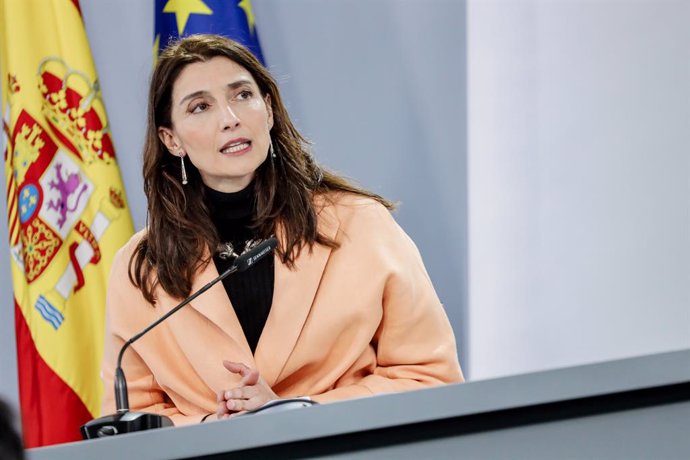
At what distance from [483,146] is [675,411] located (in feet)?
7.59

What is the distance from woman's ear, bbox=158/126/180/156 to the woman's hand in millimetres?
574

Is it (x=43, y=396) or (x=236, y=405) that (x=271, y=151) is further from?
(x=43, y=396)

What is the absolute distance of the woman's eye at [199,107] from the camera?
6.97 feet

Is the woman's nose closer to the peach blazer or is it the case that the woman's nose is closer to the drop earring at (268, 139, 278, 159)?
the drop earring at (268, 139, 278, 159)

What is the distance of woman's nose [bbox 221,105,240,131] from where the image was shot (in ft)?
6.82

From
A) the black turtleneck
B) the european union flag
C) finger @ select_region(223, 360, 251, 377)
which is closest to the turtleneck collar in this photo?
the black turtleneck

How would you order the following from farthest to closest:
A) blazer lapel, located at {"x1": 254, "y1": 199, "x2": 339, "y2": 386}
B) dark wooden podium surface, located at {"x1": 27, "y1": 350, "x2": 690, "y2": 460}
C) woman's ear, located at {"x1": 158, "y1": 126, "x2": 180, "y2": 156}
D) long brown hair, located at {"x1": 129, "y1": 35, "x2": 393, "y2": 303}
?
1. woman's ear, located at {"x1": 158, "y1": 126, "x2": 180, "y2": 156}
2. long brown hair, located at {"x1": 129, "y1": 35, "x2": 393, "y2": 303}
3. blazer lapel, located at {"x1": 254, "y1": 199, "x2": 339, "y2": 386}
4. dark wooden podium surface, located at {"x1": 27, "y1": 350, "x2": 690, "y2": 460}

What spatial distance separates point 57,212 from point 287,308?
1070mm

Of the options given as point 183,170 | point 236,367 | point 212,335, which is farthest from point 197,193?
point 236,367

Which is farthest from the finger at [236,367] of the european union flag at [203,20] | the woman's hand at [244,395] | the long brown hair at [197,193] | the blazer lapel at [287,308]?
the european union flag at [203,20]

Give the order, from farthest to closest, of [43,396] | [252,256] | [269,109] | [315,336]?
1. [43,396]
2. [269,109]
3. [315,336]
4. [252,256]

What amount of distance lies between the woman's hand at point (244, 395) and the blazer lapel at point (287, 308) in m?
0.13

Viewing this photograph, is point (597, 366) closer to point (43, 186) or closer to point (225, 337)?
point (225, 337)

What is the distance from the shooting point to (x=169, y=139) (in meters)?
2.19
